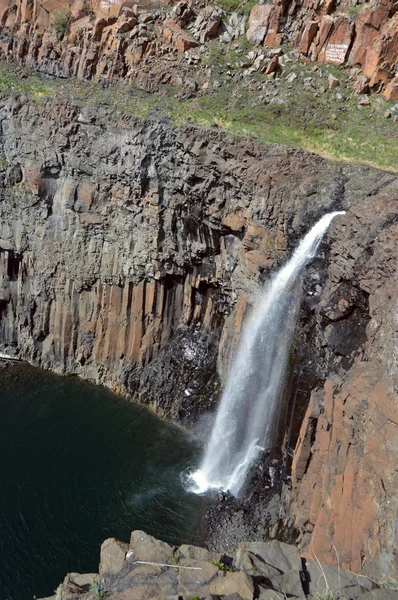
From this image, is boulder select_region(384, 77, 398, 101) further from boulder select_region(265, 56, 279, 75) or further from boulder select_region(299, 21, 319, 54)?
boulder select_region(265, 56, 279, 75)

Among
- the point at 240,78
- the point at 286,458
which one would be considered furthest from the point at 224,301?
the point at 240,78

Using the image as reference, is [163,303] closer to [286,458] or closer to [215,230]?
[215,230]

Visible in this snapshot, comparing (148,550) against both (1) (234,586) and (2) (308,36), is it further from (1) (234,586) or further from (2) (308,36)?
(2) (308,36)

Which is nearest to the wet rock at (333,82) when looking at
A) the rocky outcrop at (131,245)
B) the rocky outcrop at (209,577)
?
the rocky outcrop at (131,245)

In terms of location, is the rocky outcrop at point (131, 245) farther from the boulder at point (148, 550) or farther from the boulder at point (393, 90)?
the boulder at point (148, 550)

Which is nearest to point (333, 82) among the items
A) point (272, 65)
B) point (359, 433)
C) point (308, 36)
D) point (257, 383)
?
point (308, 36)

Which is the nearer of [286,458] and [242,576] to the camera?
[242,576]
